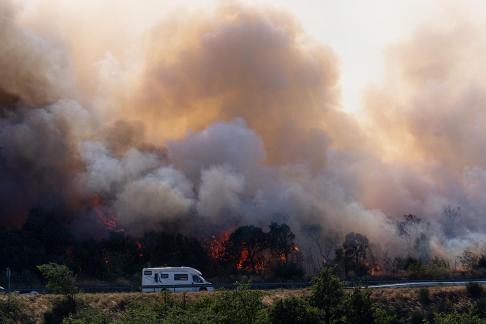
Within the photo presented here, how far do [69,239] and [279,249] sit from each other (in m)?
23.4

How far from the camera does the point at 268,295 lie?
2420 inches

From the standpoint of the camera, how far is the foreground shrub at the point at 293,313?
46312 mm

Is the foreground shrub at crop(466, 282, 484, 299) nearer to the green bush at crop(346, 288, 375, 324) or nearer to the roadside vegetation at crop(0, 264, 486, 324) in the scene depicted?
the roadside vegetation at crop(0, 264, 486, 324)

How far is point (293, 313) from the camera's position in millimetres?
46562

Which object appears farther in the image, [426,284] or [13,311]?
[426,284]

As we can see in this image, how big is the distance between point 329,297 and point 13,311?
22.2 m

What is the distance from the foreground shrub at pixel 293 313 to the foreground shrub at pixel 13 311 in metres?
18.0

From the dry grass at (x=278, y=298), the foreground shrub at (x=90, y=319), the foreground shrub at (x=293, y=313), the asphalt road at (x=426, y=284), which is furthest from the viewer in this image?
the asphalt road at (x=426, y=284)

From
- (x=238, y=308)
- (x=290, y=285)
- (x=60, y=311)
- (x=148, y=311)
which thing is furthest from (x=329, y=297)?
(x=60, y=311)

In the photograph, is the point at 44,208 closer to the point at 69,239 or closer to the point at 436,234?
the point at 69,239

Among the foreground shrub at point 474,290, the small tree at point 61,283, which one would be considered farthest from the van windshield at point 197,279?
the foreground shrub at point 474,290

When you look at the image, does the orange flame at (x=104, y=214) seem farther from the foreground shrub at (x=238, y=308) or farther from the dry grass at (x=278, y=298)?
the foreground shrub at (x=238, y=308)

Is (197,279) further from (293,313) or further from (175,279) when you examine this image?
(293,313)

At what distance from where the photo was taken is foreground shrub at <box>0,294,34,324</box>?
51375mm
